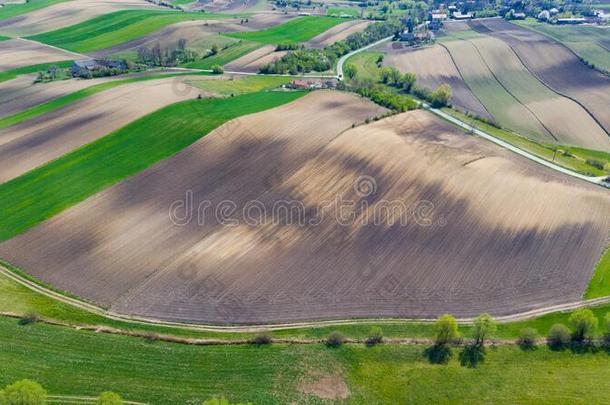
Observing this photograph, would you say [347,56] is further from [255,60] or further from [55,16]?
[55,16]

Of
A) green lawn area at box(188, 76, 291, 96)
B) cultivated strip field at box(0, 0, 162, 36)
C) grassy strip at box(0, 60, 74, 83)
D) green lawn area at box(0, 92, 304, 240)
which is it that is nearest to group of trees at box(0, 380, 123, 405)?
green lawn area at box(0, 92, 304, 240)

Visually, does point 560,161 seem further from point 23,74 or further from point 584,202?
point 23,74

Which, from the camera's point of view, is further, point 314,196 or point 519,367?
point 314,196

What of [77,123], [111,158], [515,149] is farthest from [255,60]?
[515,149]

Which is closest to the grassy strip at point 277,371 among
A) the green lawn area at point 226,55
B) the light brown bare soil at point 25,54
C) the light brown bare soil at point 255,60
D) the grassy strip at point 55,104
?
the grassy strip at point 55,104

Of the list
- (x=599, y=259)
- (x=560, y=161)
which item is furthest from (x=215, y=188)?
(x=560, y=161)

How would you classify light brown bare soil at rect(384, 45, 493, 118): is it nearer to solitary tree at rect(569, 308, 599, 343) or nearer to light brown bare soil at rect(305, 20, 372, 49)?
light brown bare soil at rect(305, 20, 372, 49)
